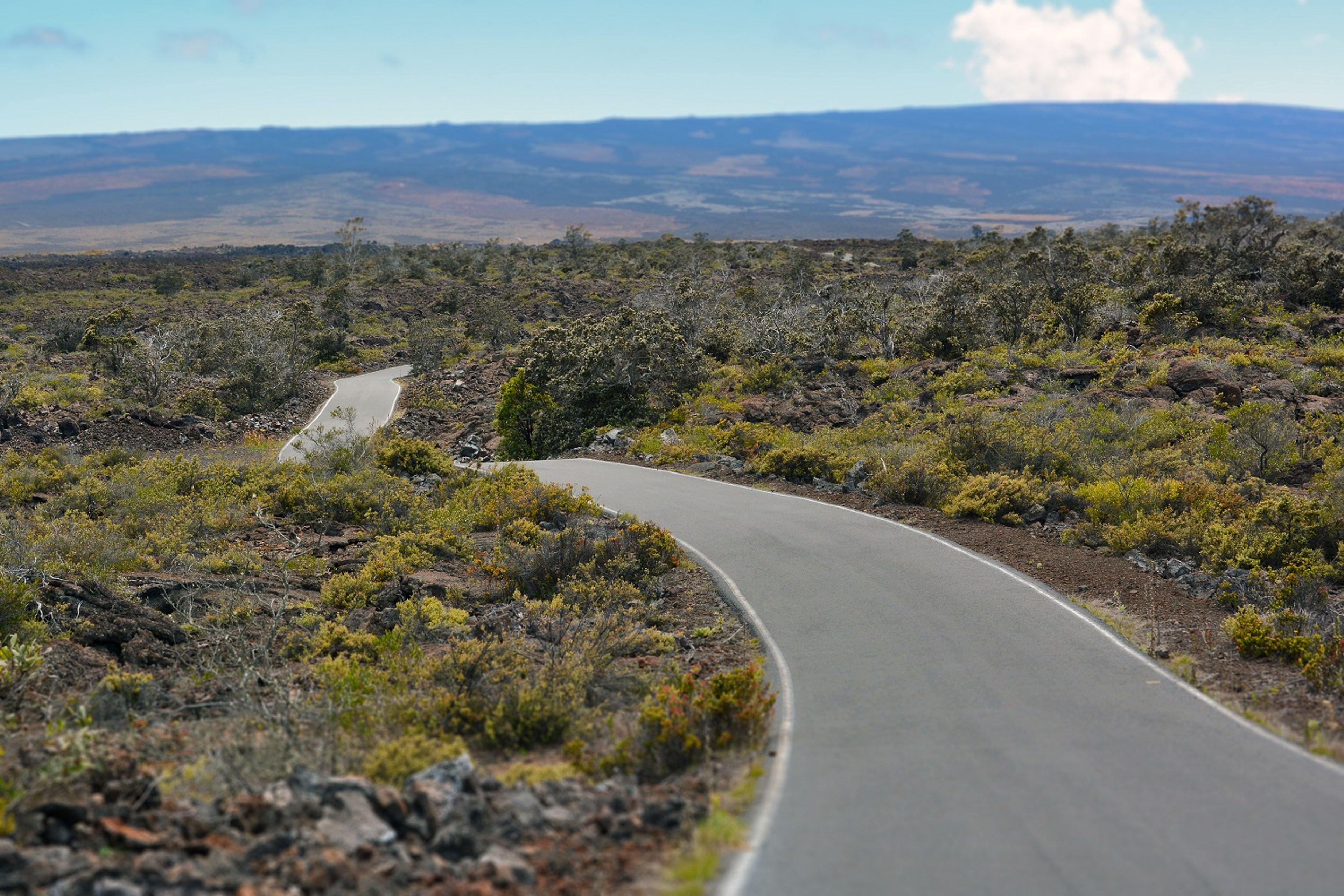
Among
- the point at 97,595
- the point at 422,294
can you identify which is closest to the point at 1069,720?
the point at 97,595

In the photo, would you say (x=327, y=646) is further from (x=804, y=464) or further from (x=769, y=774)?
(x=804, y=464)

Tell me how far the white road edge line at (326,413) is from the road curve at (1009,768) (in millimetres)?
19683

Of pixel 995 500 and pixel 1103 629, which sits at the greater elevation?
pixel 995 500

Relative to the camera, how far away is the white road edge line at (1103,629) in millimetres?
6934

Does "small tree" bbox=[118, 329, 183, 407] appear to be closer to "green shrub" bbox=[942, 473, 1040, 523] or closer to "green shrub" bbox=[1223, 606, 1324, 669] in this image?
"green shrub" bbox=[942, 473, 1040, 523]

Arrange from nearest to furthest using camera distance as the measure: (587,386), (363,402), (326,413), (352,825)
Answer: (352,825) → (587,386) → (326,413) → (363,402)

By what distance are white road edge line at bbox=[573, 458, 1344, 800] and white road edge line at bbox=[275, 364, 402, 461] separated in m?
16.6

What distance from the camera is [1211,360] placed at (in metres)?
23.1

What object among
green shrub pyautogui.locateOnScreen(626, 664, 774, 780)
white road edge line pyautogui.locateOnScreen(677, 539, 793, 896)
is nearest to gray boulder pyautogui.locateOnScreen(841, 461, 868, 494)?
white road edge line pyautogui.locateOnScreen(677, 539, 793, 896)

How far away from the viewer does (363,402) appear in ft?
115

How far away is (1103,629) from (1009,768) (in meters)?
3.92

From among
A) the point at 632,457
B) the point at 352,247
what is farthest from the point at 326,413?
the point at 352,247

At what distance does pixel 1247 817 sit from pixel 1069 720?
1704mm

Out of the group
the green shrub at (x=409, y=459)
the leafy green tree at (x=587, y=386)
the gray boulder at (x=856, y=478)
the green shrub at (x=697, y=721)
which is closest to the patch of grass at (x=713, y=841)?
the green shrub at (x=697, y=721)
